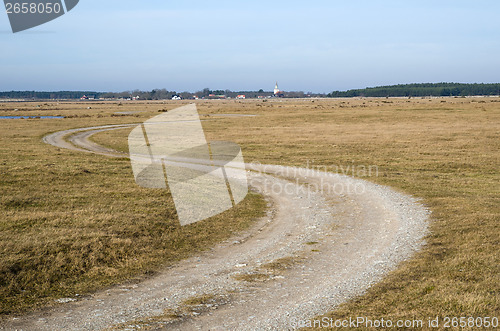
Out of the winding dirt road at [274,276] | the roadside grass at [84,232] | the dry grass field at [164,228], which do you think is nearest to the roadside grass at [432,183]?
the dry grass field at [164,228]

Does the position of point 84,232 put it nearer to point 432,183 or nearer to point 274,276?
point 274,276

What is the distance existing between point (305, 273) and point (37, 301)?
23.3 feet

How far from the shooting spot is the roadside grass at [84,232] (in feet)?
39.8

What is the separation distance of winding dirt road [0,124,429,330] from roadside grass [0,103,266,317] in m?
0.93

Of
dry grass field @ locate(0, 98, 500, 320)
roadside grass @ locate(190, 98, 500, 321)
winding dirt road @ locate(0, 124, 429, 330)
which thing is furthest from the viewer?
dry grass field @ locate(0, 98, 500, 320)

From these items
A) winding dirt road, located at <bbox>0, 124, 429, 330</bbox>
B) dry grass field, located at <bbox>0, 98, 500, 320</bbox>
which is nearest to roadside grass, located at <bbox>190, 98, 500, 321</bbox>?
dry grass field, located at <bbox>0, 98, 500, 320</bbox>

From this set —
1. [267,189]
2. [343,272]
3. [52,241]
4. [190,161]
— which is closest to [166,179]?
[267,189]

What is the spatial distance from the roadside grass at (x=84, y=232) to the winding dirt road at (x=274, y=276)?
93 cm

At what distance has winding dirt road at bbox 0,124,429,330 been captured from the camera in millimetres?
9688

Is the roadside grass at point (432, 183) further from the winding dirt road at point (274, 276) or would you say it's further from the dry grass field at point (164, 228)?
the winding dirt road at point (274, 276)

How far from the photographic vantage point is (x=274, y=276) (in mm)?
12391

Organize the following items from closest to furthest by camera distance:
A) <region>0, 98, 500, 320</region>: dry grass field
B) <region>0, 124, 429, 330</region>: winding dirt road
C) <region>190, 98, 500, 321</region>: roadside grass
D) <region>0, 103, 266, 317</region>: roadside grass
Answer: <region>0, 124, 429, 330</region>: winding dirt road → <region>190, 98, 500, 321</region>: roadside grass → <region>0, 98, 500, 320</region>: dry grass field → <region>0, 103, 266, 317</region>: roadside grass

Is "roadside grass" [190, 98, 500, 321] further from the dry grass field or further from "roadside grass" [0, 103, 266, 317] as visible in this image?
"roadside grass" [0, 103, 266, 317]

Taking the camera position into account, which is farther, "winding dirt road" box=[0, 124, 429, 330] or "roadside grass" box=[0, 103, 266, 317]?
"roadside grass" box=[0, 103, 266, 317]
